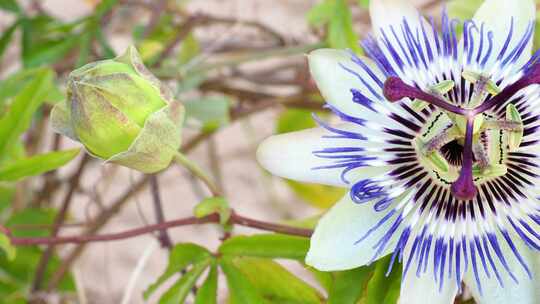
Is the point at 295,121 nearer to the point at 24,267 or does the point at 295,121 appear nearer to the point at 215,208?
the point at 24,267

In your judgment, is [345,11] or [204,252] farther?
[345,11]

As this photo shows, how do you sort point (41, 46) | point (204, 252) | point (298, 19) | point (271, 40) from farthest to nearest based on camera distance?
point (298, 19)
point (271, 40)
point (41, 46)
point (204, 252)

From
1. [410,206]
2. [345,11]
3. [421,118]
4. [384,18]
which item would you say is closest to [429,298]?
[410,206]

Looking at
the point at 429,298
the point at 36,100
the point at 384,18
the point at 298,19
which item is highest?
the point at 384,18

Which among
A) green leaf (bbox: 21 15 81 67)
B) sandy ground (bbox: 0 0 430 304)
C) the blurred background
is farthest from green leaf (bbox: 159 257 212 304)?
sandy ground (bbox: 0 0 430 304)

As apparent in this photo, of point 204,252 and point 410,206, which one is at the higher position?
point 410,206

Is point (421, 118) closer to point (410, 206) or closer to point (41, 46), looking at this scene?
point (410, 206)

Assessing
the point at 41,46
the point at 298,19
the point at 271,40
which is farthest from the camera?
the point at 298,19

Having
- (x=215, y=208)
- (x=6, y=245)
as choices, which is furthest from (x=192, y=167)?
(x=6, y=245)
